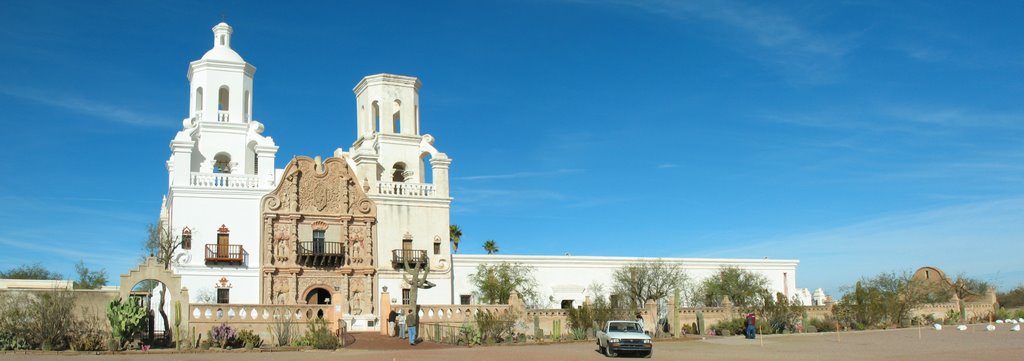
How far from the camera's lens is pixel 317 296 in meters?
44.4

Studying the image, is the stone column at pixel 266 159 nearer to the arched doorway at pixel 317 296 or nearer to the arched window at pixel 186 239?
the arched window at pixel 186 239

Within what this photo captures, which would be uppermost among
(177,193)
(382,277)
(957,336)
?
(177,193)

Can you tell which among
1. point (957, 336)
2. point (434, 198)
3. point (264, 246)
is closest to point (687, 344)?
point (957, 336)

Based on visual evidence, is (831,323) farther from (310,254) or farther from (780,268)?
(310,254)

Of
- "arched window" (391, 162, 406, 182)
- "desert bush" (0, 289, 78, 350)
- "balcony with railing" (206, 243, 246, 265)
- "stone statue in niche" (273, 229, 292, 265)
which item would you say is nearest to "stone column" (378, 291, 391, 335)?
"stone statue in niche" (273, 229, 292, 265)

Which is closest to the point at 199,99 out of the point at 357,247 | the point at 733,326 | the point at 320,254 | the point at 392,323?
the point at 320,254

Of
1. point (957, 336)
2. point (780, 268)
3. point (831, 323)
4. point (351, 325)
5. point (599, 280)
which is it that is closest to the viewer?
point (957, 336)

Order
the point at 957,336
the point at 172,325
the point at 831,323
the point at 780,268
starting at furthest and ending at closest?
the point at 780,268
the point at 831,323
the point at 957,336
the point at 172,325

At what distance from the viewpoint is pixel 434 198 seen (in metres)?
47.4

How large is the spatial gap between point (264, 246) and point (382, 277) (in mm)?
5840

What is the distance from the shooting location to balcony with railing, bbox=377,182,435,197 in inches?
1845

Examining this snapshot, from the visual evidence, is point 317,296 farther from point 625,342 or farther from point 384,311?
point 625,342

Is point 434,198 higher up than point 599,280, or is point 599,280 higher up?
point 434,198

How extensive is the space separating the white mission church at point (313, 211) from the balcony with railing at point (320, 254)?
0.18 ft
